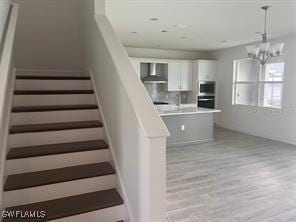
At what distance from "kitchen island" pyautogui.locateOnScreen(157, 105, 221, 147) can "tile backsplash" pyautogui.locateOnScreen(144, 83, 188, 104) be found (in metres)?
1.98

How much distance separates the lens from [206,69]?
8.16 meters

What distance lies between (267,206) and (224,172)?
1.15m

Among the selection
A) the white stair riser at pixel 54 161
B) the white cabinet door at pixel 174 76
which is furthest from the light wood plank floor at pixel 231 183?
the white cabinet door at pixel 174 76

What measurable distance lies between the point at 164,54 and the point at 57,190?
6.86 m

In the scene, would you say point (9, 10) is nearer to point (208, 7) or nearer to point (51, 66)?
point (51, 66)

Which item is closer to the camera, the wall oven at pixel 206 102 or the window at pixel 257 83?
the window at pixel 257 83

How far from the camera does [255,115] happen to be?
22.7ft

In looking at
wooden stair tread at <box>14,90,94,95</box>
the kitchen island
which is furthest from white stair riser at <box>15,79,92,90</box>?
the kitchen island

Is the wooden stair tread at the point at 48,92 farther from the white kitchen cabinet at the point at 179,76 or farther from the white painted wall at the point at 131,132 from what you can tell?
the white kitchen cabinet at the point at 179,76

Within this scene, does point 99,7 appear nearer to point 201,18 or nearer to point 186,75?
point 201,18

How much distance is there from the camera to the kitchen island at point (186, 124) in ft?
18.5

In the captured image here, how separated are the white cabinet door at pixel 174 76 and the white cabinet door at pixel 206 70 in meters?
0.68

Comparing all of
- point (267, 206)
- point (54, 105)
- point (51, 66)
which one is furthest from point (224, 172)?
point (51, 66)

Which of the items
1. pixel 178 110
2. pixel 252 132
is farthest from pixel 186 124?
pixel 252 132
